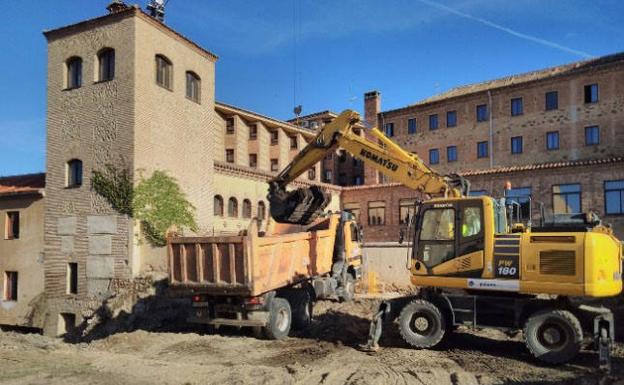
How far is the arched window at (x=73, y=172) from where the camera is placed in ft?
67.9

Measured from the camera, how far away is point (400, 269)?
2245 centimetres

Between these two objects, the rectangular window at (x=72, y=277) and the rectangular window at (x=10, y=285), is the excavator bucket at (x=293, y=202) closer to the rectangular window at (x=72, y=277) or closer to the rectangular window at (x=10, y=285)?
the rectangular window at (x=72, y=277)

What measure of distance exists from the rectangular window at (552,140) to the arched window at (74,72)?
3221 cm

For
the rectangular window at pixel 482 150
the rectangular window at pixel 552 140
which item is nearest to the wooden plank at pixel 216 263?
the rectangular window at pixel 552 140

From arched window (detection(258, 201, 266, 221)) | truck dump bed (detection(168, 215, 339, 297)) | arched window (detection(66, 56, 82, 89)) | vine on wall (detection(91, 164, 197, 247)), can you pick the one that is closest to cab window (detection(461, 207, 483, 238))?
truck dump bed (detection(168, 215, 339, 297))

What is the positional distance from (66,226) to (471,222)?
16.0m

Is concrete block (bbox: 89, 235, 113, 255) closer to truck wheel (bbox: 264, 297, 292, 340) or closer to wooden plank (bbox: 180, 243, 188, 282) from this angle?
wooden plank (bbox: 180, 243, 188, 282)

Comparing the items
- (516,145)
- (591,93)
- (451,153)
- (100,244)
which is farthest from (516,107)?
(100,244)

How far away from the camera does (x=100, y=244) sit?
1972 centimetres

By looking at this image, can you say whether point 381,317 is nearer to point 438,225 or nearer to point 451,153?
point 438,225

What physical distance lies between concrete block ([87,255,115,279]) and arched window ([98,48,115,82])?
6659 mm

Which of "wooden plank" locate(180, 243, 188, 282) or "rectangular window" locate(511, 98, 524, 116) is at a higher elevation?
"rectangular window" locate(511, 98, 524, 116)

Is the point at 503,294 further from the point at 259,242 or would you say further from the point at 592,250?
the point at 259,242

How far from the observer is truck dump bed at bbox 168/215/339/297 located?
36.4 feet
